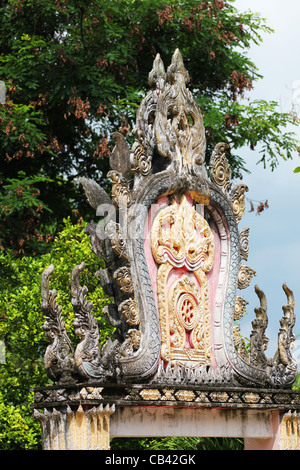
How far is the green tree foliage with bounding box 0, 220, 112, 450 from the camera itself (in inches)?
483

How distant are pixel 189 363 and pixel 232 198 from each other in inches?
77.4

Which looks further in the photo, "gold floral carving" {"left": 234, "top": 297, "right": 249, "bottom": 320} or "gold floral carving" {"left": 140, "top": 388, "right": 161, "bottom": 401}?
"gold floral carving" {"left": 234, "top": 297, "right": 249, "bottom": 320}

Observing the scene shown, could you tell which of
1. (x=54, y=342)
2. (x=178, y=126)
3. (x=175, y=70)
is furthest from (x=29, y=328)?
(x=175, y=70)

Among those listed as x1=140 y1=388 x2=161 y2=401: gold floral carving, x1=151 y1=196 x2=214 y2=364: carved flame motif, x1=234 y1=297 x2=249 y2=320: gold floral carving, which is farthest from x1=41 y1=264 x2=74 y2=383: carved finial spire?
x1=234 y1=297 x2=249 y2=320: gold floral carving

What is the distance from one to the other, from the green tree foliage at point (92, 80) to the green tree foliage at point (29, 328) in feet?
7.26

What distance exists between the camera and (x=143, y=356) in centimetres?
856

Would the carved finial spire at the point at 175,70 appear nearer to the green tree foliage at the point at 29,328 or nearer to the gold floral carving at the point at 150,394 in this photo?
the gold floral carving at the point at 150,394

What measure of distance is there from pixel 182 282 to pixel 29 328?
3826mm

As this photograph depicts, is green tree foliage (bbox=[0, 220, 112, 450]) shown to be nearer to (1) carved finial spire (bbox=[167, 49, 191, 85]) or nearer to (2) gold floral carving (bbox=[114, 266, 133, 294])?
(2) gold floral carving (bbox=[114, 266, 133, 294])

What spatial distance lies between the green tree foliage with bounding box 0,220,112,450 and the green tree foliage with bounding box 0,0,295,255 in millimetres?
2212

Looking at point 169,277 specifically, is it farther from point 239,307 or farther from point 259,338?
point 259,338

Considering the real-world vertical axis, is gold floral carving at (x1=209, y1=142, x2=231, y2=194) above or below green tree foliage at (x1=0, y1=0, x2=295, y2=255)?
below

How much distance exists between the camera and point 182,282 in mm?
9219
